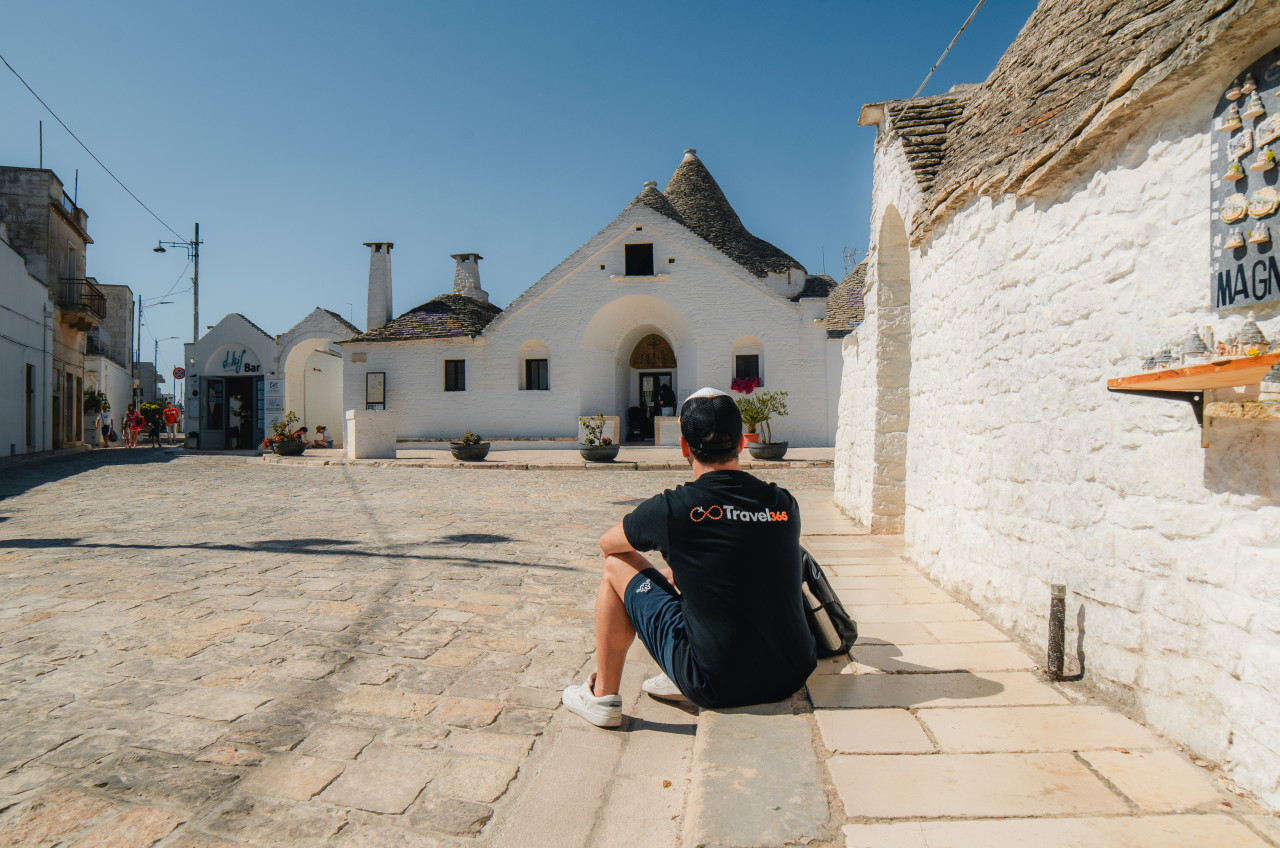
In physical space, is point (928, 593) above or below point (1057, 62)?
below

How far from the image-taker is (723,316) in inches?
904

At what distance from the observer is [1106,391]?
3.07m

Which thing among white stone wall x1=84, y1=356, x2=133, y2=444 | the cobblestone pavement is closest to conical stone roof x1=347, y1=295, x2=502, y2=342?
white stone wall x1=84, y1=356, x2=133, y2=444

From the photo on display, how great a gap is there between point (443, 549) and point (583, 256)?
18.3m

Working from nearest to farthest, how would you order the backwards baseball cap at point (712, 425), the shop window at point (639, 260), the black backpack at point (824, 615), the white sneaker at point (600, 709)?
1. the backwards baseball cap at point (712, 425)
2. the white sneaker at point (600, 709)
3. the black backpack at point (824, 615)
4. the shop window at point (639, 260)

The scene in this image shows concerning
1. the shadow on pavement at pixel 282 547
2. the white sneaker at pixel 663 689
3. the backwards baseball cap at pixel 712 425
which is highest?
the backwards baseball cap at pixel 712 425

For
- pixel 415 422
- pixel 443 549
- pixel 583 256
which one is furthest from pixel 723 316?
pixel 443 549

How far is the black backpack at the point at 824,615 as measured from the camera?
341cm

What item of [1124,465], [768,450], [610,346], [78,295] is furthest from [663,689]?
[78,295]

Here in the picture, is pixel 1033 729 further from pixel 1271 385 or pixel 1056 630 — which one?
pixel 1271 385

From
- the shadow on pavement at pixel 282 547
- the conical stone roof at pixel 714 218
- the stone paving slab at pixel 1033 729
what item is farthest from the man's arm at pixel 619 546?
the conical stone roof at pixel 714 218

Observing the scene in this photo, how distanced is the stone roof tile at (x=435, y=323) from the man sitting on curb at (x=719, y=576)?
22.2 m

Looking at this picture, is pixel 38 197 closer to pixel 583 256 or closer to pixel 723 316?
pixel 583 256

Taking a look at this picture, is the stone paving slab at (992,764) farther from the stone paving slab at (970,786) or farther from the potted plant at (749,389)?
the potted plant at (749,389)
